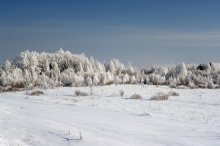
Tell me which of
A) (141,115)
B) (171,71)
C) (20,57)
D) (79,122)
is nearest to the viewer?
(79,122)

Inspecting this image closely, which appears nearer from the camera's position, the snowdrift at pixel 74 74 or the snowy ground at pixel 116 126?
the snowy ground at pixel 116 126

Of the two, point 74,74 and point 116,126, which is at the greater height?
point 74,74

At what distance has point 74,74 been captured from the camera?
33.4 meters

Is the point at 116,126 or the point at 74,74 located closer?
the point at 116,126

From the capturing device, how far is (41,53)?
124 ft

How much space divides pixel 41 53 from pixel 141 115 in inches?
926

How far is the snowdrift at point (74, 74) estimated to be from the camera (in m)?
32.4

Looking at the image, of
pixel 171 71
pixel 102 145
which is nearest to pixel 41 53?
pixel 171 71

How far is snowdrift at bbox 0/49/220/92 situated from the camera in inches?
1276

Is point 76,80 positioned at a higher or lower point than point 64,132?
higher

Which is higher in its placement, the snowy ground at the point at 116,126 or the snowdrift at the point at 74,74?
the snowdrift at the point at 74,74

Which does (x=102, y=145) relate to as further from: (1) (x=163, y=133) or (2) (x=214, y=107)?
(2) (x=214, y=107)

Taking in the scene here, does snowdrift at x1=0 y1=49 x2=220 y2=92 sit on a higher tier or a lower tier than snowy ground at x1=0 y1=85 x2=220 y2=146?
higher

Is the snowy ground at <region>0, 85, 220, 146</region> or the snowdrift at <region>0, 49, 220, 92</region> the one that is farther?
the snowdrift at <region>0, 49, 220, 92</region>
